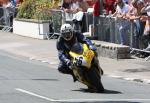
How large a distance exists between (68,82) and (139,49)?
17.2 feet

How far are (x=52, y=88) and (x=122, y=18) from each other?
7503 mm

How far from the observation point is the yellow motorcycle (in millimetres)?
14844

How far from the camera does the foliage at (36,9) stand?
29.7 meters

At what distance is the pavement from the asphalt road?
0.70 meters

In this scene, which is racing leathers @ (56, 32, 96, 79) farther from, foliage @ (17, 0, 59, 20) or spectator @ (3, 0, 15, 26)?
spectator @ (3, 0, 15, 26)

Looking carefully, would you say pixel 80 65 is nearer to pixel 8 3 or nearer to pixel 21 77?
pixel 21 77

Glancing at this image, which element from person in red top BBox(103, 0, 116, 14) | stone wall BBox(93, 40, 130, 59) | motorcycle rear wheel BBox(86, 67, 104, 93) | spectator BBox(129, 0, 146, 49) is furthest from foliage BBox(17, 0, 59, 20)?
motorcycle rear wheel BBox(86, 67, 104, 93)

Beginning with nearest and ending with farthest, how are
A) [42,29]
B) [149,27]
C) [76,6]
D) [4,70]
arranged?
[4,70]
[149,27]
[76,6]
[42,29]

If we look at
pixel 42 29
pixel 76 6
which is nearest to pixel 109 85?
pixel 76 6

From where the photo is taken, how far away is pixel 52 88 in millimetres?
15562

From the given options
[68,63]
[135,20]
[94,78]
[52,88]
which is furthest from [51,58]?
[94,78]

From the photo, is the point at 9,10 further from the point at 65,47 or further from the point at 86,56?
the point at 86,56

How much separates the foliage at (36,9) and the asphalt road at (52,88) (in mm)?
9251

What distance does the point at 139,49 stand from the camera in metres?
21.6
